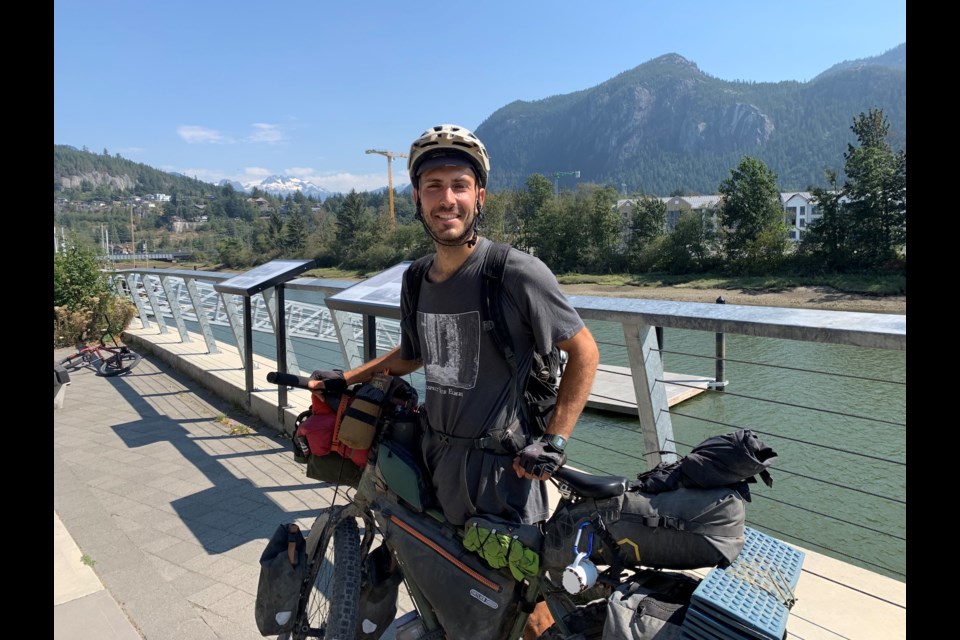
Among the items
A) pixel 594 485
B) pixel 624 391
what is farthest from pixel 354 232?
pixel 594 485

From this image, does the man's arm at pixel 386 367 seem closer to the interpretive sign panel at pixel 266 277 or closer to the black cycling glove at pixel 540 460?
the black cycling glove at pixel 540 460

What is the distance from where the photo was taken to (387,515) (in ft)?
6.78

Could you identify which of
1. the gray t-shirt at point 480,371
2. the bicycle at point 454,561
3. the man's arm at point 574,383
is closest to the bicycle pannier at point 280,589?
the bicycle at point 454,561

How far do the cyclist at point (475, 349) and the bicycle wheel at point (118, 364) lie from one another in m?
7.75

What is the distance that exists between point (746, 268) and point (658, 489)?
52.3 metres

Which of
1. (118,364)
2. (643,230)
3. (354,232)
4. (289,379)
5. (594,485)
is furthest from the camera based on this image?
(354,232)

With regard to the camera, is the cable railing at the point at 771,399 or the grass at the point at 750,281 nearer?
the cable railing at the point at 771,399

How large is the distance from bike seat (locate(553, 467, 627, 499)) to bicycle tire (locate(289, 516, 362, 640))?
3.05ft

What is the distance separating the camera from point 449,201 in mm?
1859

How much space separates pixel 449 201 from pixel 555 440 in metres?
0.72

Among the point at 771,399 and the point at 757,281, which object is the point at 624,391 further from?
the point at 757,281

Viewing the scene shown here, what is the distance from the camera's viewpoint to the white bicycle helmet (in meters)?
1.86

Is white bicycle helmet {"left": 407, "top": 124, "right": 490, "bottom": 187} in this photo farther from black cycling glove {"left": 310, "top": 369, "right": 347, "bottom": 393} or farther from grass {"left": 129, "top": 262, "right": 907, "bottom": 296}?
grass {"left": 129, "top": 262, "right": 907, "bottom": 296}

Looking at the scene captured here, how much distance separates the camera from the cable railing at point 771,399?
2.31 m
